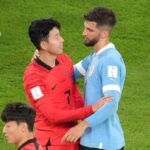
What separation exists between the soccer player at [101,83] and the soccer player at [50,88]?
152 millimetres

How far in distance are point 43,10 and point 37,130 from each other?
10773 mm

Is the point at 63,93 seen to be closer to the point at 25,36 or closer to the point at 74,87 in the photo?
the point at 74,87

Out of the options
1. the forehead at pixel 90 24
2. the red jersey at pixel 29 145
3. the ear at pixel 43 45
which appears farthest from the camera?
the ear at pixel 43 45

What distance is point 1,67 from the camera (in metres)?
13.8

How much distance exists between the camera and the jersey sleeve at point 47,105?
5949mm

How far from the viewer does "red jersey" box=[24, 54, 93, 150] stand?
236 inches

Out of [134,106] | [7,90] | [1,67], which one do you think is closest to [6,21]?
[1,67]

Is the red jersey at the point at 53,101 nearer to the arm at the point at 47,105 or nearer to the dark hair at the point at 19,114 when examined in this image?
the arm at the point at 47,105

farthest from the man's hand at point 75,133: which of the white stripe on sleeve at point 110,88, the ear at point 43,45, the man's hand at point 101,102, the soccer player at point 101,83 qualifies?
the ear at point 43,45

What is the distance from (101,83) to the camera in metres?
5.97

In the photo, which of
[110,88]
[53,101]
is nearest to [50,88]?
[53,101]

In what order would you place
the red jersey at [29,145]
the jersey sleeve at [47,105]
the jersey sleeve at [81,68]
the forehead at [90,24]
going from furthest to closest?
the jersey sleeve at [81,68] → the forehead at [90,24] → the jersey sleeve at [47,105] → the red jersey at [29,145]

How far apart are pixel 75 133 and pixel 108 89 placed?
44cm

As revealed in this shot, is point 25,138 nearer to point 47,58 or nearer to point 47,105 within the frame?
point 47,105
